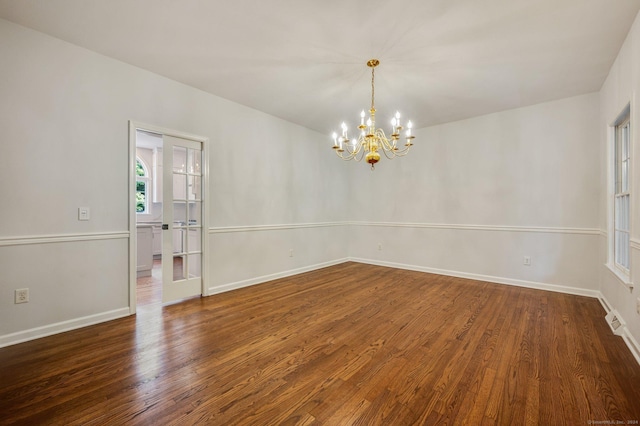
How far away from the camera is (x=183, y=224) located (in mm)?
3578

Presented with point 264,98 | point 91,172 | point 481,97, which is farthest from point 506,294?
point 91,172

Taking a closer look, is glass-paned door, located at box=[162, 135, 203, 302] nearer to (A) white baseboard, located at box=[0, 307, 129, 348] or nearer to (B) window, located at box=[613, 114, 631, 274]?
(A) white baseboard, located at box=[0, 307, 129, 348]

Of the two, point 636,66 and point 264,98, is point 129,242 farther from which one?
point 636,66

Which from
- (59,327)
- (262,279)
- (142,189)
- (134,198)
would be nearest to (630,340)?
(262,279)

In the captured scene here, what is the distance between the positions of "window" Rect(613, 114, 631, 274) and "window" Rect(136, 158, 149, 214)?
8755mm

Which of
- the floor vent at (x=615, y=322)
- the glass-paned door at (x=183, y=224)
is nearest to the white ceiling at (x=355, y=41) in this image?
the glass-paned door at (x=183, y=224)

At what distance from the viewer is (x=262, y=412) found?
5.10ft

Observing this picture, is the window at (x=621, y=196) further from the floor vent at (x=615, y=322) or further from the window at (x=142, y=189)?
the window at (x=142, y=189)

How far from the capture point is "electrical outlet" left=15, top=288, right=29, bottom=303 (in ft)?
7.74

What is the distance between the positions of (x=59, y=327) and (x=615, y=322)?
531cm

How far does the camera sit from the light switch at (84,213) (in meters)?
2.68

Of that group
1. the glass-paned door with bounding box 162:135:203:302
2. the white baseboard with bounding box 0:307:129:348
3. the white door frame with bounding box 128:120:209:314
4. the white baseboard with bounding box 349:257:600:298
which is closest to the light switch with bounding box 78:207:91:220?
the white door frame with bounding box 128:120:209:314

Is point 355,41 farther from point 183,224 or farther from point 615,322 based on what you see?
point 615,322

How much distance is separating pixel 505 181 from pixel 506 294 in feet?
5.75
